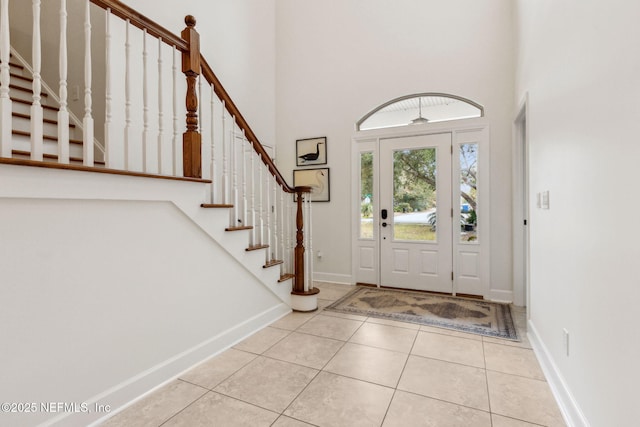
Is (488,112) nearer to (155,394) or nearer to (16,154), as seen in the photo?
(155,394)

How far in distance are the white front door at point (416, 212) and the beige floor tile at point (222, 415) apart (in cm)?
291

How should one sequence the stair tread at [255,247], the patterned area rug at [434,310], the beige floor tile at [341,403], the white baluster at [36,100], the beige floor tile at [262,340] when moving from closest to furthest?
the white baluster at [36,100] → the beige floor tile at [341,403] → the beige floor tile at [262,340] → the stair tread at [255,247] → the patterned area rug at [434,310]

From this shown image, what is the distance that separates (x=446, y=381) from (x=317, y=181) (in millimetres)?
3213

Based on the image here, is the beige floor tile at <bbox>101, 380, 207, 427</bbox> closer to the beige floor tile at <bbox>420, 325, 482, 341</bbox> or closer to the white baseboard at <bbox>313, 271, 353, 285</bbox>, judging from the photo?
the beige floor tile at <bbox>420, 325, 482, 341</bbox>

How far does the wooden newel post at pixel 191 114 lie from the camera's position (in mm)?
2193

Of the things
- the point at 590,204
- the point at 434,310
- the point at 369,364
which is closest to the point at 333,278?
the point at 434,310

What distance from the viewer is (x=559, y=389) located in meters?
1.78

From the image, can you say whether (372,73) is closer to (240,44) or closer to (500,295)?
(240,44)

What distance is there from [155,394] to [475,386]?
198cm

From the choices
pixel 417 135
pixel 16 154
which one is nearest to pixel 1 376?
pixel 16 154

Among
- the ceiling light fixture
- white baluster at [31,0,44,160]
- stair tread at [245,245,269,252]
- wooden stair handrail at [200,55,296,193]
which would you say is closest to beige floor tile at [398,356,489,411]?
stair tread at [245,245,269,252]

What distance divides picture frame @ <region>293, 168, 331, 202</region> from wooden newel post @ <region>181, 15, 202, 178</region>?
98.5 inches

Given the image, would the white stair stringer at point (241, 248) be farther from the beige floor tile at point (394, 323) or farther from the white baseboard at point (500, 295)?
the white baseboard at point (500, 295)

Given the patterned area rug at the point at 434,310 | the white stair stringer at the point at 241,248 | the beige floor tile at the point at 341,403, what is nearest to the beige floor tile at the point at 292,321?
the white stair stringer at the point at 241,248
